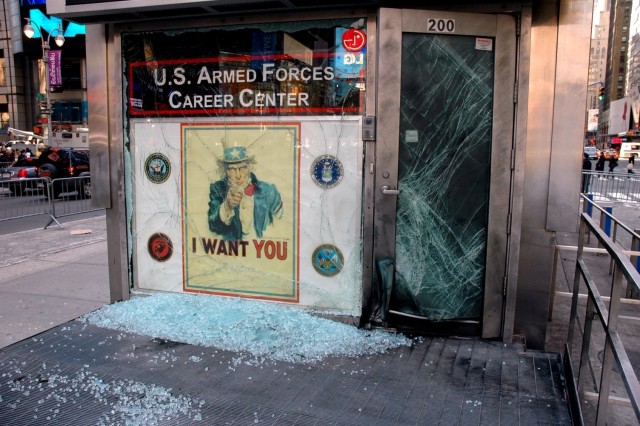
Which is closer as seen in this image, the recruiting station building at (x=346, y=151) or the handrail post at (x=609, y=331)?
the handrail post at (x=609, y=331)

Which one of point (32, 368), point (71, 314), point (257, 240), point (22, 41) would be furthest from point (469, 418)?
point (22, 41)

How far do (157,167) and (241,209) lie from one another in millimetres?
967

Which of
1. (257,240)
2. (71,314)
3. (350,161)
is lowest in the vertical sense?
(71,314)

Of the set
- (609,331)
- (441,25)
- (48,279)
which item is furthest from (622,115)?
(609,331)

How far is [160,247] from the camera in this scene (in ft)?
16.6

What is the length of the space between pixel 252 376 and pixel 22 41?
2114 inches

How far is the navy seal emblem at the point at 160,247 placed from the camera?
5.04m

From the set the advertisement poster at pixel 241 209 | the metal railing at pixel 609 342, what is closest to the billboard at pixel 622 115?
the advertisement poster at pixel 241 209

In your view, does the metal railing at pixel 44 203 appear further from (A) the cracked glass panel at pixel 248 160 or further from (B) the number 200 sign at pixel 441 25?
(B) the number 200 sign at pixel 441 25

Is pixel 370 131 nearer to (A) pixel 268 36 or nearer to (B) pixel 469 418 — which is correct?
(A) pixel 268 36

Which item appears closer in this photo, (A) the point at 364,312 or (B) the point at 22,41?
(A) the point at 364,312

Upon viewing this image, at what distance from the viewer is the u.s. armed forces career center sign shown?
4.38 m

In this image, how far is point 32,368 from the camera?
377cm

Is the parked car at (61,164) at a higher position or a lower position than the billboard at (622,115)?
lower
